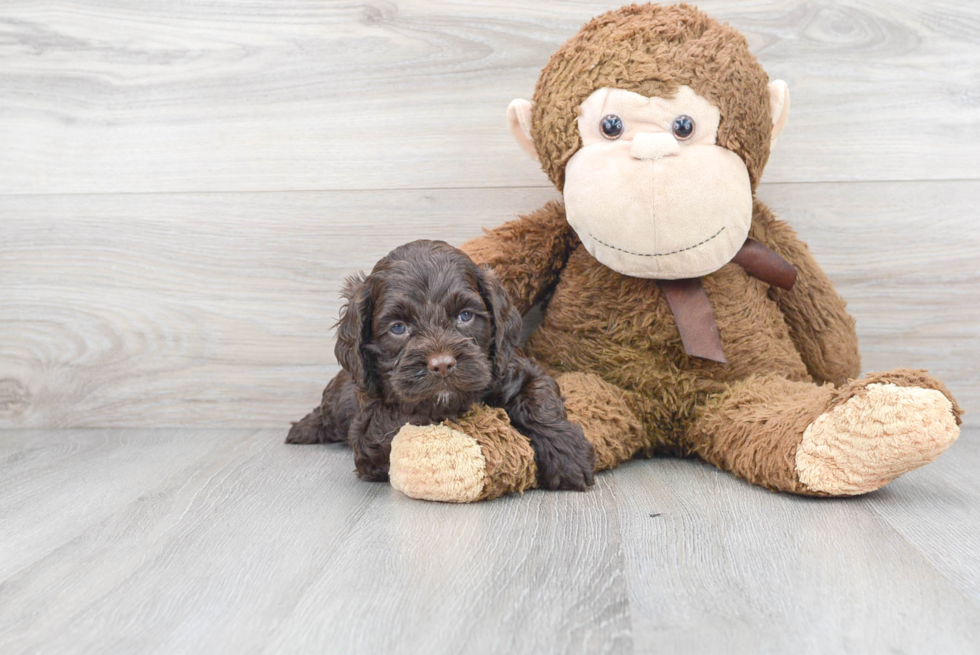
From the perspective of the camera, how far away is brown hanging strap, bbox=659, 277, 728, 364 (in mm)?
1578

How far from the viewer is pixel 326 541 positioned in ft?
3.93

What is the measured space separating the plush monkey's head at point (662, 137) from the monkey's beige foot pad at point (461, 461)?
44 cm

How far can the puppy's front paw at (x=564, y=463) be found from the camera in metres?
1.42

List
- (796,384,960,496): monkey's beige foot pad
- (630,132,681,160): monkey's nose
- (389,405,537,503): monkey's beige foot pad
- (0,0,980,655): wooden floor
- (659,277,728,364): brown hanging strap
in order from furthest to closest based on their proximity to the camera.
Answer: (0,0,980,655): wooden floor → (659,277,728,364): brown hanging strap → (630,132,681,160): monkey's nose → (389,405,537,503): monkey's beige foot pad → (796,384,960,496): monkey's beige foot pad

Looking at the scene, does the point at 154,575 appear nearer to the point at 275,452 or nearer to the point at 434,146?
the point at 275,452

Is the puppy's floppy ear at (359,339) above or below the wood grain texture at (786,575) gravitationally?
above

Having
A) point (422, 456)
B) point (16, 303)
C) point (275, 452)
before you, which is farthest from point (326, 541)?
point (16, 303)

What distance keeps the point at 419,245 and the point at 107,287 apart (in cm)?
104

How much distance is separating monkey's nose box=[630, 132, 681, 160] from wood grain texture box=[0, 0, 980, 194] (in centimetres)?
49

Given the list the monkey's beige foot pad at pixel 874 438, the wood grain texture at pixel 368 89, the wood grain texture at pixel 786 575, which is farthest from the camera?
the wood grain texture at pixel 368 89

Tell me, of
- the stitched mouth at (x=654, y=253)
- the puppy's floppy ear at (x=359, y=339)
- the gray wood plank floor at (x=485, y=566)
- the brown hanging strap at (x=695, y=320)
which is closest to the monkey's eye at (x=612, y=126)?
the stitched mouth at (x=654, y=253)

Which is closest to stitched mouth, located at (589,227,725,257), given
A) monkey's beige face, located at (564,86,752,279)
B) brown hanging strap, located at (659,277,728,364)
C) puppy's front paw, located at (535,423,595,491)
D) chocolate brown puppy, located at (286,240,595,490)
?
monkey's beige face, located at (564,86,752,279)

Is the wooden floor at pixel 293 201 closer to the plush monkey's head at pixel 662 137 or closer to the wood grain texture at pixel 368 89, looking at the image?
the wood grain texture at pixel 368 89

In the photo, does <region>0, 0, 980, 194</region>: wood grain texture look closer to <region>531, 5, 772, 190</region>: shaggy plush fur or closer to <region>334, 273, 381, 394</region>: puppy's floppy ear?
<region>531, 5, 772, 190</region>: shaggy plush fur
